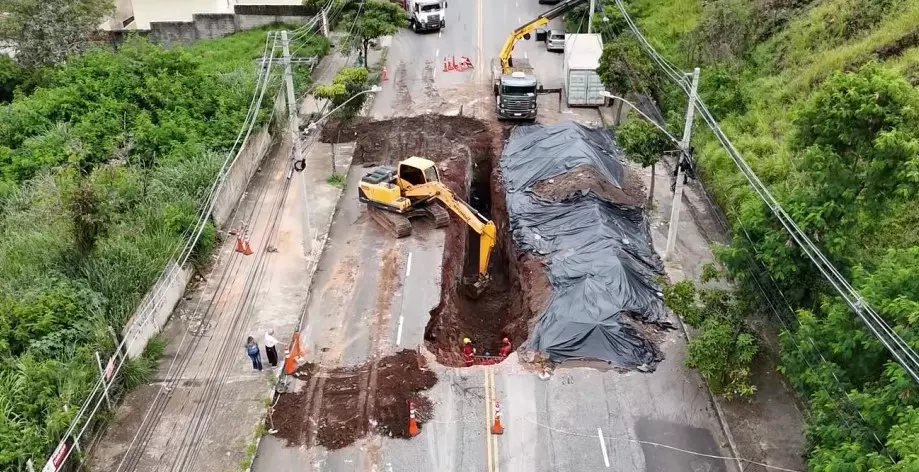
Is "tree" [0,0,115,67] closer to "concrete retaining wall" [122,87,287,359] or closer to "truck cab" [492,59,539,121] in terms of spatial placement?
"concrete retaining wall" [122,87,287,359]

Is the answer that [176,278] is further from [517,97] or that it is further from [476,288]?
[517,97]

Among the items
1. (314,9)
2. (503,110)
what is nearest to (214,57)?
(314,9)

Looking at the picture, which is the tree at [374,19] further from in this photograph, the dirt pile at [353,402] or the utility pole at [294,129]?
the dirt pile at [353,402]

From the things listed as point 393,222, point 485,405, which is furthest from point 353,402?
point 393,222

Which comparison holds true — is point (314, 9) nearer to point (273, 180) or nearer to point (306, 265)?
point (273, 180)

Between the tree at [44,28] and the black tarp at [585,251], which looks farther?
the tree at [44,28]

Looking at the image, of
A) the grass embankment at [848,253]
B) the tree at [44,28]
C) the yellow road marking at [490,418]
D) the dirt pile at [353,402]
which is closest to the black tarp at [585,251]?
the yellow road marking at [490,418]
